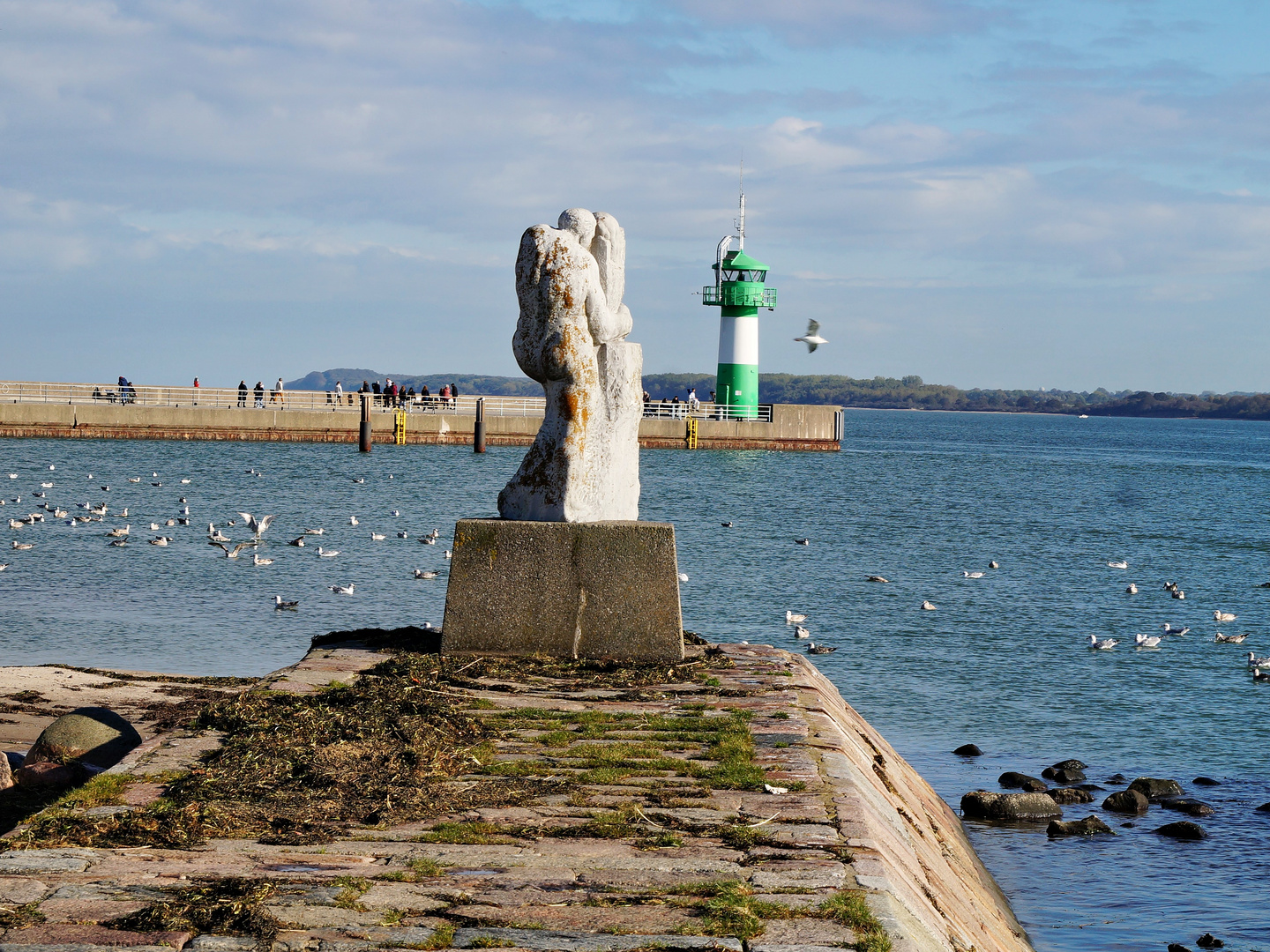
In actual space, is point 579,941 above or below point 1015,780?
above

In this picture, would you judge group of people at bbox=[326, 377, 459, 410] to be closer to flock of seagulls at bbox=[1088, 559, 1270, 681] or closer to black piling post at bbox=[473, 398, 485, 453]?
black piling post at bbox=[473, 398, 485, 453]

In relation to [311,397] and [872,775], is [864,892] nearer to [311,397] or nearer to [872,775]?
[872,775]

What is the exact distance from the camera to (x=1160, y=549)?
35.2 m

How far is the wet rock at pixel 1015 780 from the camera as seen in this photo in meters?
11.8

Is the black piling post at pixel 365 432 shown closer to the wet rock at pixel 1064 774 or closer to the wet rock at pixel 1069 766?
the wet rock at pixel 1069 766

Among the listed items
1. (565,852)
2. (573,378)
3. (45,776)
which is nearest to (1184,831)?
(573,378)

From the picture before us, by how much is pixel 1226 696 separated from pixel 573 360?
12000 millimetres

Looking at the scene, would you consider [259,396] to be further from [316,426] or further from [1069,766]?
[1069,766]

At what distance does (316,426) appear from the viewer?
57.7 meters

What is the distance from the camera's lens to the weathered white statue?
338 inches

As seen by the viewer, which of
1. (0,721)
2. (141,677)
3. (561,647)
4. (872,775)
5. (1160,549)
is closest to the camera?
(872,775)

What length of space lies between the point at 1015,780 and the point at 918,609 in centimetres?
1066

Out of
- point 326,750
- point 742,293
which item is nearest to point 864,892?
point 326,750

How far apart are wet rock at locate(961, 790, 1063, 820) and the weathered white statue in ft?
13.8
